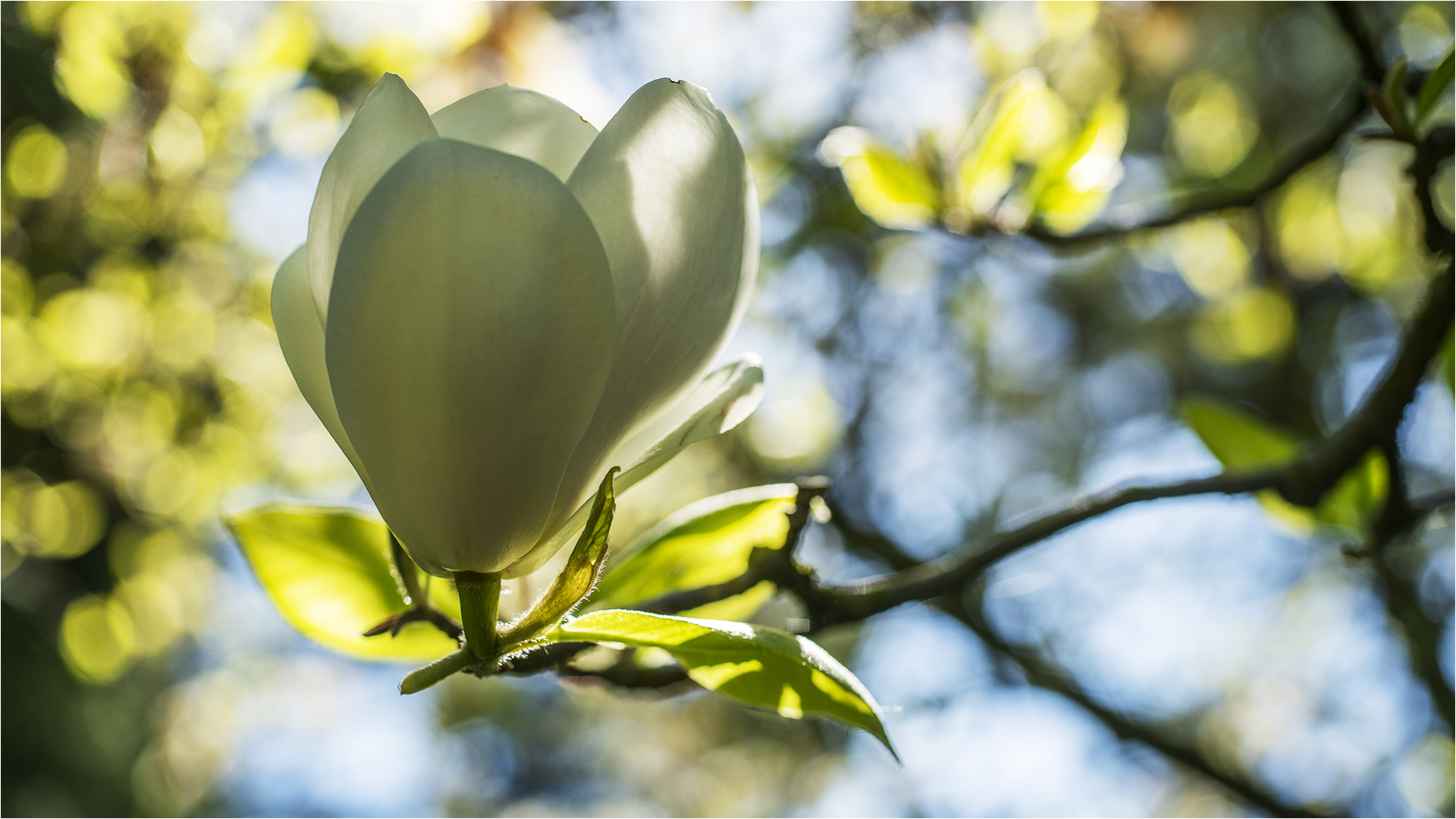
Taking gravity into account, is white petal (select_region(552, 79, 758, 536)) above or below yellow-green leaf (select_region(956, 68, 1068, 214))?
above

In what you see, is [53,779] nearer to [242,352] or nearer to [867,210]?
[242,352]

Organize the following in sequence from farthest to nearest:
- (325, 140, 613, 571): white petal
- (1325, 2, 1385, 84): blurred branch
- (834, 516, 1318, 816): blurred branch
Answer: (834, 516, 1318, 816): blurred branch < (1325, 2, 1385, 84): blurred branch < (325, 140, 613, 571): white petal

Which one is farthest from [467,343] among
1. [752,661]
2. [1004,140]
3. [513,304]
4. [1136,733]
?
[1136,733]

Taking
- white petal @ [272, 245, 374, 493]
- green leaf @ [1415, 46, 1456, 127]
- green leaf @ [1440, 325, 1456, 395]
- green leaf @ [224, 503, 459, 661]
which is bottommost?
green leaf @ [1440, 325, 1456, 395]

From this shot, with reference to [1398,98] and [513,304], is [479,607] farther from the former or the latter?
[1398,98]

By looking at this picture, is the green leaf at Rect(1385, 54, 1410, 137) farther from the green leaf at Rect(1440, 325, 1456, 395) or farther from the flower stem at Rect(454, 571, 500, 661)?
the flower stem at Rect(454, 571, 500, 661)

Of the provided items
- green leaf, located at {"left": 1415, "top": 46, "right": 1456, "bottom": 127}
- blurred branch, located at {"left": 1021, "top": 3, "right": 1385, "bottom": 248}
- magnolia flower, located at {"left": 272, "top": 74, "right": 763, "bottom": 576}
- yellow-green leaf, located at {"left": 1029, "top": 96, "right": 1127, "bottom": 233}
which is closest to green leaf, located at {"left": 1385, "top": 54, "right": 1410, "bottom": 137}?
green leaf, located at {"left": 1415, "top": 46, "right": 1456, "bottom": 127}
